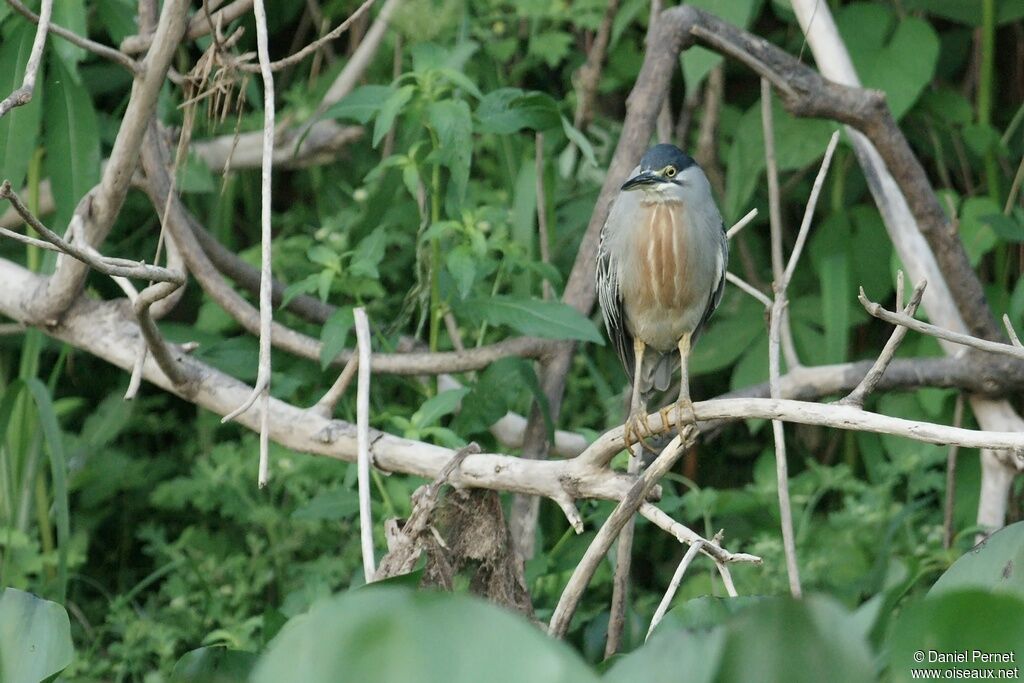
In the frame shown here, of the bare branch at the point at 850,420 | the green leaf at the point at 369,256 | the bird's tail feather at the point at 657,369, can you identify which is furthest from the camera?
the bird's tail feather at the point at 657,369

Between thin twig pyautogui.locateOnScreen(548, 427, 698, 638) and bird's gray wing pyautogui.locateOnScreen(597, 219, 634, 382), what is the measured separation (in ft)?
2.92

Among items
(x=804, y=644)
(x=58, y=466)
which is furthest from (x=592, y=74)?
(x=804, y=644)

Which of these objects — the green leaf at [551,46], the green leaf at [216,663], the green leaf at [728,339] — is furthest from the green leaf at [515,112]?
the green leaf at [216,663]

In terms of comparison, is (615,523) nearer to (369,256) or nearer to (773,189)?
(369,256)

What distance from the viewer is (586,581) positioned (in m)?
2.06

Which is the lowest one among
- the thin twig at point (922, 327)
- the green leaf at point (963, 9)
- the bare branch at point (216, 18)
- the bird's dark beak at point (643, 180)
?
the thin twig at point (922, 327)

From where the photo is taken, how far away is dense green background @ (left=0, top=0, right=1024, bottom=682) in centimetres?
288

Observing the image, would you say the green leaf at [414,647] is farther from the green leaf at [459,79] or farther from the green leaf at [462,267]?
the green leaf at [459,79]

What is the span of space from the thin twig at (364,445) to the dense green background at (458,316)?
160 mm

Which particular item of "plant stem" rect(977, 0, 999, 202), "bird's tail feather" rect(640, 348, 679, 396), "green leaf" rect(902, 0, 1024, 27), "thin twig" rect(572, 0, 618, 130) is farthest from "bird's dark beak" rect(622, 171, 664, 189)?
"green leaf" rect(902, 0, 1024, 27)

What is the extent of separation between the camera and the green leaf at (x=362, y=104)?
288 centimetres

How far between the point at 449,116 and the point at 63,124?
1.06m

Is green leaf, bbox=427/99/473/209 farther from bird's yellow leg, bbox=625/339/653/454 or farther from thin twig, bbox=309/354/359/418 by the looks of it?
bird's yellow leg, bbox=625/339/653/454

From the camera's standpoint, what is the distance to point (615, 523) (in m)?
1.99
